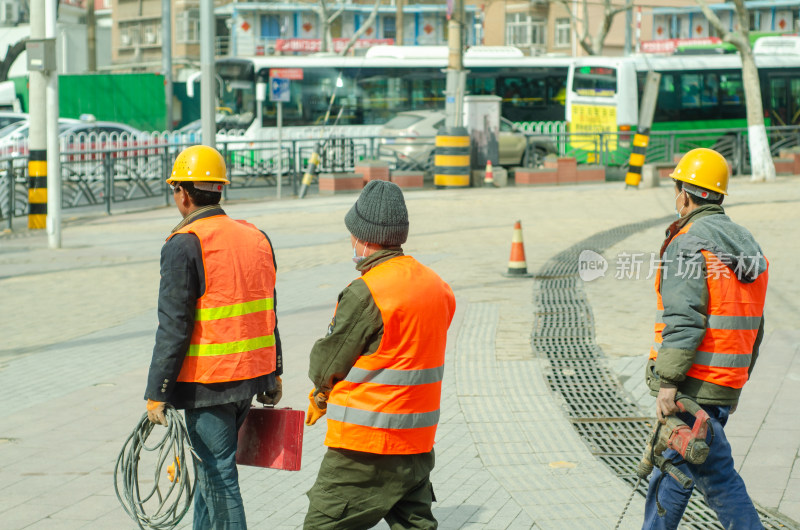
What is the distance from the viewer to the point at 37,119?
15.5 m

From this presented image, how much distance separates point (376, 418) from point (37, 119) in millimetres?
13342

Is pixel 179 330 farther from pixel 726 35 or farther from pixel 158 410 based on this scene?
pixel 726 35

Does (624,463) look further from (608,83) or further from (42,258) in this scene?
(608,83)

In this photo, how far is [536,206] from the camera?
19.6 m

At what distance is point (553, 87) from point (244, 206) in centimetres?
1548

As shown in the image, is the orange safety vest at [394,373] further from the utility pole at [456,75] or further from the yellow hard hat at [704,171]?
the utility pole at [456,75]

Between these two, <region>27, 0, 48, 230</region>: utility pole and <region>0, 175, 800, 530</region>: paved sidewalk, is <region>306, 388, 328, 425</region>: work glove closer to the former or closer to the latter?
<region>0, 175, 800, 530</region>: paved sidewalk

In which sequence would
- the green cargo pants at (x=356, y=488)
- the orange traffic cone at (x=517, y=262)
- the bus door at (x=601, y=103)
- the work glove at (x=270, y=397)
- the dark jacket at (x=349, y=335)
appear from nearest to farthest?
the dark jacket at (x=349, y=335) → the green cargo pants at (x=356, y=488) → the work glove at (x=270, y=397) → the orange traffic cone at (x=517, y=262) → the bus door at (x=601, y=103)

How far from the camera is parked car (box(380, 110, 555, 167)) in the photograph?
85.9ft

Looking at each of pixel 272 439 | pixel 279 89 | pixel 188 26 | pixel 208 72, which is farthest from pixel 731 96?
pixel 188 26

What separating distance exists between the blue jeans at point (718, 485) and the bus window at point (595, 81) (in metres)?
27.4

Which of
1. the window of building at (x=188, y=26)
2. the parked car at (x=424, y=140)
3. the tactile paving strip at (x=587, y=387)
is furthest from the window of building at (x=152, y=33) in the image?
the tactile paving strip at (x=587, y=387)

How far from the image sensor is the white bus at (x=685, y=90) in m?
30.5

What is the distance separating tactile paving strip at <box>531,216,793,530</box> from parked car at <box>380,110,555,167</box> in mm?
14613
